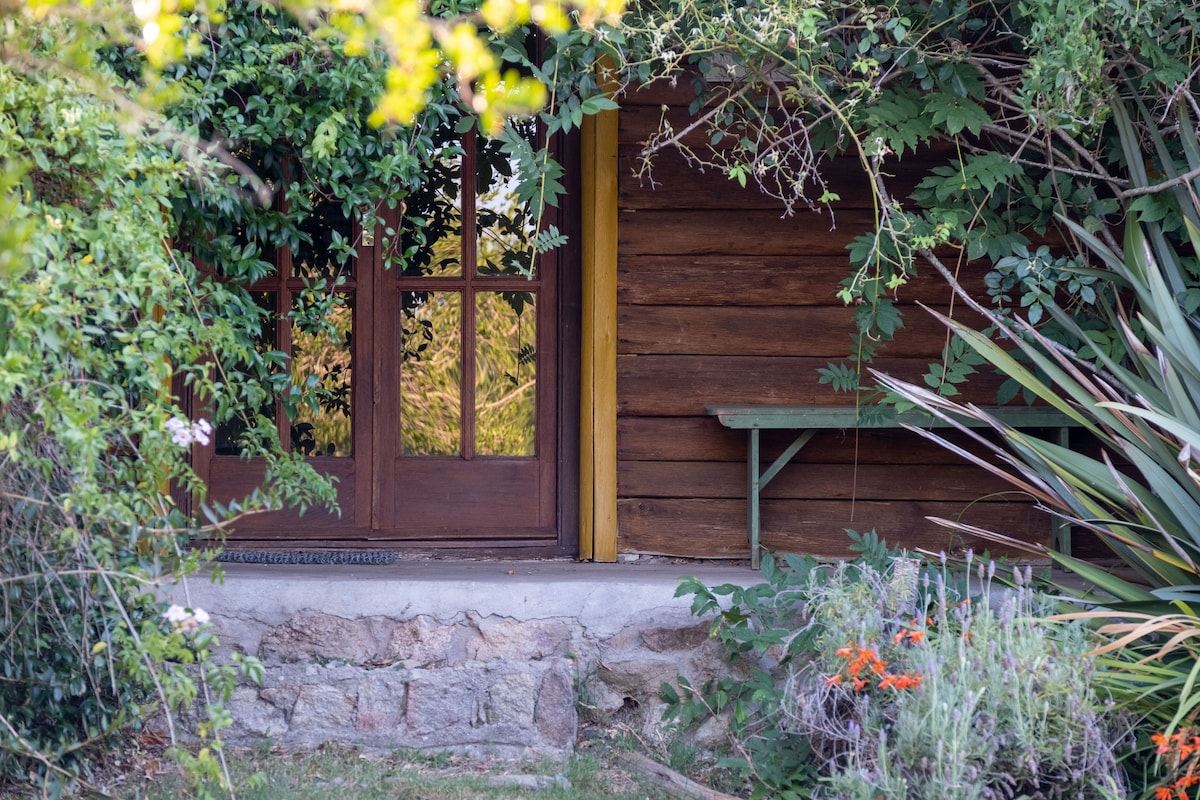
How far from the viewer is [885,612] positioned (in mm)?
2770

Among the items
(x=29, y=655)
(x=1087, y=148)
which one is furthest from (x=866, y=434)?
(x=29, y=655)

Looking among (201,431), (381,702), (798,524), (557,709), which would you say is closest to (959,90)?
(798,524)

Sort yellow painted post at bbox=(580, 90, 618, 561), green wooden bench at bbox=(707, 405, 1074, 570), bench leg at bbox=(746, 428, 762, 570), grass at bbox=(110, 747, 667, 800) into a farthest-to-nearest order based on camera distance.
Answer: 1. yellow painted post at bbox=(580, 90, 618, 561)
2. bench leg at bbox=(746, 428, 762, 570)
3. green wooden bench at bbox=(707, 405, 1074, 570)
4. grass at bbox=(110, 747, 667, 800)

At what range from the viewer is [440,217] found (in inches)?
159

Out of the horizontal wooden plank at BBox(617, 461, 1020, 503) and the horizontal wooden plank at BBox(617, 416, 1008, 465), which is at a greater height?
the horizontal wooden plank at BBox(617, 416, 1008, 465)

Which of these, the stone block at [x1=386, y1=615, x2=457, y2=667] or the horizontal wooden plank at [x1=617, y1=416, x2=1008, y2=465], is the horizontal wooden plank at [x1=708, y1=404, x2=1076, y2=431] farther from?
the stone block at [x1=386, y1=615, x2=457, y2=667]

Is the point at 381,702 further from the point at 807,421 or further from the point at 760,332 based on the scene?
the point at 760,332

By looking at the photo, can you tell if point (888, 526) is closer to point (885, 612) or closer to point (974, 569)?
point (974, 569)

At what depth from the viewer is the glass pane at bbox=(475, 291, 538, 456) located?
4074 mm

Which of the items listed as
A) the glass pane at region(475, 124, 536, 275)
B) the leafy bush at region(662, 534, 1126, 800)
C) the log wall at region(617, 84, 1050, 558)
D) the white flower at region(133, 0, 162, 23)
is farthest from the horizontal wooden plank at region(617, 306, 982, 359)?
the white flower at region(133, 0, 162, 23)

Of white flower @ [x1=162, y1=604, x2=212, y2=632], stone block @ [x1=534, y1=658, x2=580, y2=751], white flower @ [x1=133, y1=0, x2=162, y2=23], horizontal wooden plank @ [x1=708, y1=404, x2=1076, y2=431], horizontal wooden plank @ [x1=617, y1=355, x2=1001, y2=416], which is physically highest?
white flower @ [x1=133, y1=0, x2=162, y2=23]

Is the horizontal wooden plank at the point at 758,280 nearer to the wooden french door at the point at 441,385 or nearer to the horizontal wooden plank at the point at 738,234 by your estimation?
the horizontal wooden plank at the point at 738,234

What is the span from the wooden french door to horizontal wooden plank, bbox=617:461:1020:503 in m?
0.35

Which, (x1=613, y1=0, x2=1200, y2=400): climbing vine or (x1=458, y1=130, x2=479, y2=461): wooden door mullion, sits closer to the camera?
(x1=613, y1=0, x2=1200, y2=400): climbing vine
